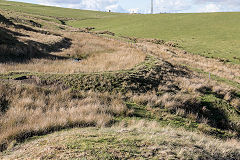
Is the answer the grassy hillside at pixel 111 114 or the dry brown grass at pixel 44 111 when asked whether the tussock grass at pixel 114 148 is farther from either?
the dry brown grass at pixel 44 111

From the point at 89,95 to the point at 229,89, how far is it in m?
12.1

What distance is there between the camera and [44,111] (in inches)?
310

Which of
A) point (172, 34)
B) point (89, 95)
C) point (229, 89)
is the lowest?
point (229, 89)

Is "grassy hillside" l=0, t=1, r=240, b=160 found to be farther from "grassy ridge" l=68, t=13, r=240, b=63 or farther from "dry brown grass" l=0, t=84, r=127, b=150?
"grassy ridge" l=68, t=13, r=240, b=63

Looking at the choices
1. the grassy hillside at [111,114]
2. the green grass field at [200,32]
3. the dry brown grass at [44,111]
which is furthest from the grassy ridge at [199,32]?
the dry brown grass at [44,111]

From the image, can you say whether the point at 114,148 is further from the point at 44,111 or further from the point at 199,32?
the point at 199,32

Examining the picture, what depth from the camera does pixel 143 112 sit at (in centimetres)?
937

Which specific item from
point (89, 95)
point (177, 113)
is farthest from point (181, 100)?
point (89, 95)

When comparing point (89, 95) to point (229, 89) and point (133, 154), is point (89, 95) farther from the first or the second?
point (229, 89)

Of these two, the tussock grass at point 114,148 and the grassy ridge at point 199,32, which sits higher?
the grassy ridge at point 199,32

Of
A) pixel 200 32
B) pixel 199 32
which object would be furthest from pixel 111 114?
pixel 200 32

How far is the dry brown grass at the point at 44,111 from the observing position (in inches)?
237

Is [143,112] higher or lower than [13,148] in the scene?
lower

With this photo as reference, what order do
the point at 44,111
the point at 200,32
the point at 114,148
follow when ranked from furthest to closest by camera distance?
1. the point at 200,32
2. the point at 44,111
3. the point at 114,148
